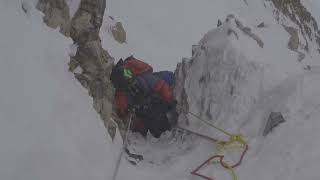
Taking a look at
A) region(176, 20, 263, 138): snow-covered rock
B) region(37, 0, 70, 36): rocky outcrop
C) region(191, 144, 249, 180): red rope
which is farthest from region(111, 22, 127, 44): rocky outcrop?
region(191, 144, 249, 180): red rope

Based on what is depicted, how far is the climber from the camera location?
6.28 metres

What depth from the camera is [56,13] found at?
5438mm

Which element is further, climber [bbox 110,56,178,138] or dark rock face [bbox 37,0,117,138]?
climber [bbox 110,56,178,138]

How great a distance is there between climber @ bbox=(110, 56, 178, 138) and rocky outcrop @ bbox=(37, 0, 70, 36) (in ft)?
3.34

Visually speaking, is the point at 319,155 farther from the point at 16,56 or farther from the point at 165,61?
the point at 165,61

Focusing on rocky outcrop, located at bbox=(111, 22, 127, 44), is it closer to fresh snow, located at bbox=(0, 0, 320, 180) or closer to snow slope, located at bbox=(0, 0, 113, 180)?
fresh snow, located at bbox=(0, 0, 320, 180)

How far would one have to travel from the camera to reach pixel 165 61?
575 inches

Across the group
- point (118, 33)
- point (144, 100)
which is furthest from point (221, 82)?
point (118, 33)

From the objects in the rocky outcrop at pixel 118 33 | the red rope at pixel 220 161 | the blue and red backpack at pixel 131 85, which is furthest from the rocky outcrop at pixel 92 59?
the rocky outcrop at pixel 118 33

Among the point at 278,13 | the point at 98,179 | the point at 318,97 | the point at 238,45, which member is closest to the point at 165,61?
the point at 238,45

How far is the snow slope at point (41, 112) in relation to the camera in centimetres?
396

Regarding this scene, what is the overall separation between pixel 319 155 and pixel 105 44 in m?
8.09

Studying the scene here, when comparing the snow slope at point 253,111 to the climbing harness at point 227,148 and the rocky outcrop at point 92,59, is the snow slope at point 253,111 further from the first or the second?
the rocky outcrop at point 92,59

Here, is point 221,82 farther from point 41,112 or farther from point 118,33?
point 118,33
